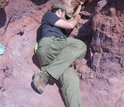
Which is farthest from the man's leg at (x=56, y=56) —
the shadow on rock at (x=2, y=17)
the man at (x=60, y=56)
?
the shadow on rock at (x=2, y=17)

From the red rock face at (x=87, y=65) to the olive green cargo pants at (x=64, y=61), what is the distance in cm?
14

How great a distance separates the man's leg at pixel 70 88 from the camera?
193cm

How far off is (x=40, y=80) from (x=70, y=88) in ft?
1.40

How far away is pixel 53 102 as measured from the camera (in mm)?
2053

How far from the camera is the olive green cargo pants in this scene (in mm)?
2006

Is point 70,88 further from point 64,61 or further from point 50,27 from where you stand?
point 50,27

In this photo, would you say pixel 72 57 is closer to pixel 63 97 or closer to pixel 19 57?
pixel 63 97

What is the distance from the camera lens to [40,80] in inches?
82.6

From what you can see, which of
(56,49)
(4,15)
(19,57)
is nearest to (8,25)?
(4,15)

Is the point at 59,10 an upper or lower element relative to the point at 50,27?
upper

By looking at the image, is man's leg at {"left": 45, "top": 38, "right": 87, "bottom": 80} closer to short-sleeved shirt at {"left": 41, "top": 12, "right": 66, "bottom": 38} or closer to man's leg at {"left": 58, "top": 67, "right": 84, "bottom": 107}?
man's leg at {"left": 58, "top": 67, "right": 84, "bottom": 107}

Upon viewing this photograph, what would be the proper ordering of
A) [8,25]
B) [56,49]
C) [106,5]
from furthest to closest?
[8,25]
[56,49]
[106,5]

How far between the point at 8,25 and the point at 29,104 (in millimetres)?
1307

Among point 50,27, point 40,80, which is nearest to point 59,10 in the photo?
point 50,27
